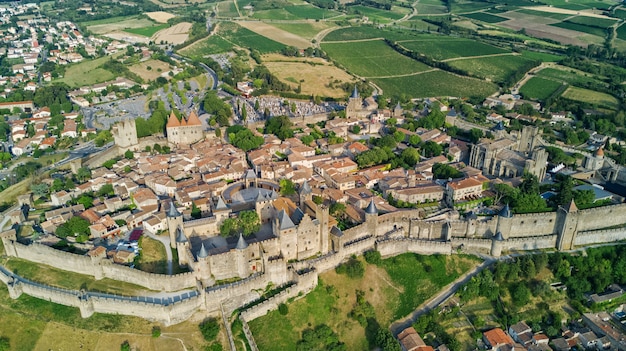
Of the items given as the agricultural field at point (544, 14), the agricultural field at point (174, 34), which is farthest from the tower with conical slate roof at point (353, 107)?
the agricultural field at point (544, 14)

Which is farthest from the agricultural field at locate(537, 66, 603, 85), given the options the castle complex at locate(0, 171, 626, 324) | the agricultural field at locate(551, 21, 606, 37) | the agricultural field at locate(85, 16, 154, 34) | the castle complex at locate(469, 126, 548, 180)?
the agricultural field at locate(85, 16, 154, 34)

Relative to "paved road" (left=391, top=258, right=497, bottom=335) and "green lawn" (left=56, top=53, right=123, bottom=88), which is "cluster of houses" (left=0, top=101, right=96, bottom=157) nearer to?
"green lawn" (left=56, top=53, right=123, bottom=88)

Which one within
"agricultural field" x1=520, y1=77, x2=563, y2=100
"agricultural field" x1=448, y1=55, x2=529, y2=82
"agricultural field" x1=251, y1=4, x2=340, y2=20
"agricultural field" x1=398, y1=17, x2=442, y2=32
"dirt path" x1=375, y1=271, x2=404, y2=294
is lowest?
"dirt path" x1=375, y1=271, x2=404, y2=294

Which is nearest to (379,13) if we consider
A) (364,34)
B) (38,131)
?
(364,34)

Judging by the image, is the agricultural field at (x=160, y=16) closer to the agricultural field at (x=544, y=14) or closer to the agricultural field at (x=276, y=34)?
the agricultural field at (x=276, y=34)

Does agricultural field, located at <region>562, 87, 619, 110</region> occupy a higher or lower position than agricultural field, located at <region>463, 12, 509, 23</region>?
lower

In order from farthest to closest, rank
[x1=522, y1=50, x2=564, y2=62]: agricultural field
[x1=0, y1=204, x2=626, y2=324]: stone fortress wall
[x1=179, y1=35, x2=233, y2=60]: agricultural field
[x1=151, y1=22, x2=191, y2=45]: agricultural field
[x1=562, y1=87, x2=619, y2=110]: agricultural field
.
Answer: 1. [x1=151, y1=22, x2=191, y2=45]: agricultural field
2. [x1=179, y1=35, x2=233, y2=60]: agricultural field
3. [x1=522, y1=50, x2=564, y2=62]: agricultural field
4. [x1=562, y1=87, x2=619, y2=110]: agricultural field
5. [x1=0, y1=204, x2=626, y2=324]: stone fortress wall

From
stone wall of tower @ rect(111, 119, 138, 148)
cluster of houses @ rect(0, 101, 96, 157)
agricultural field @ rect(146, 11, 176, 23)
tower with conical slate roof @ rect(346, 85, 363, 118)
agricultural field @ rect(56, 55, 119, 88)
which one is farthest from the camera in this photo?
agricultural field @ rect(146, 11, 176, 23)

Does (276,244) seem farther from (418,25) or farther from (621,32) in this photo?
(621,32)

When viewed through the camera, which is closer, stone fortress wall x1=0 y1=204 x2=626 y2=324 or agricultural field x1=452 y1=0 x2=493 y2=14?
stone fortress wall x1=0 y1=204 x2=626 y2=324
